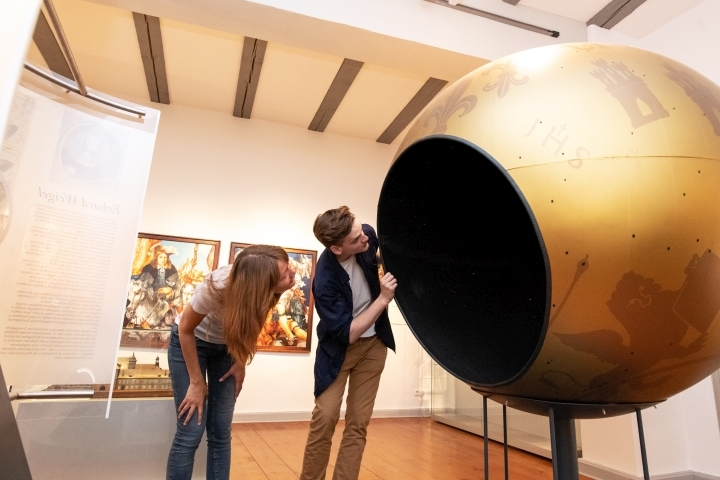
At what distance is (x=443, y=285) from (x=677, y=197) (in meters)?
0.51

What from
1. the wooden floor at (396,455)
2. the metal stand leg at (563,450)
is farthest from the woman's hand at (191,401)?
the metal stand leg at (563,450)

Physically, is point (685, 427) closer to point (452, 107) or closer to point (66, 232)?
point (452, 107)

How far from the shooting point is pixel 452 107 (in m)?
0.72

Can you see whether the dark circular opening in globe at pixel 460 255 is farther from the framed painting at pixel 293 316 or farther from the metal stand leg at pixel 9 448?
the framed painting at pixel 293 316

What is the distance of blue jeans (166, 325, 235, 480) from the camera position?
162 cm

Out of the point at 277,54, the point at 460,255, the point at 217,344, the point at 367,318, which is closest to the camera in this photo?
the point at 460,255

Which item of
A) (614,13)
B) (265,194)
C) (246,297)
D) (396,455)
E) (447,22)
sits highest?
(614,13)

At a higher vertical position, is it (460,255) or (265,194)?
(265,194)

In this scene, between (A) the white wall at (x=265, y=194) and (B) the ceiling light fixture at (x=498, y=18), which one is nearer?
(B) the ceiling light fixture at (x=498, y=18)

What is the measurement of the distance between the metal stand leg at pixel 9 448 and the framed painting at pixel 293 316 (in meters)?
3.44

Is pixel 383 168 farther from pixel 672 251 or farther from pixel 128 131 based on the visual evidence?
pixel 672 251

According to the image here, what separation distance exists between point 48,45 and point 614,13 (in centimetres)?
452

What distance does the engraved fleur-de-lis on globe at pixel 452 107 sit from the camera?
69 centimetres

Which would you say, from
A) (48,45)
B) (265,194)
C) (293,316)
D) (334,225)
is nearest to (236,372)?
(334,225)
